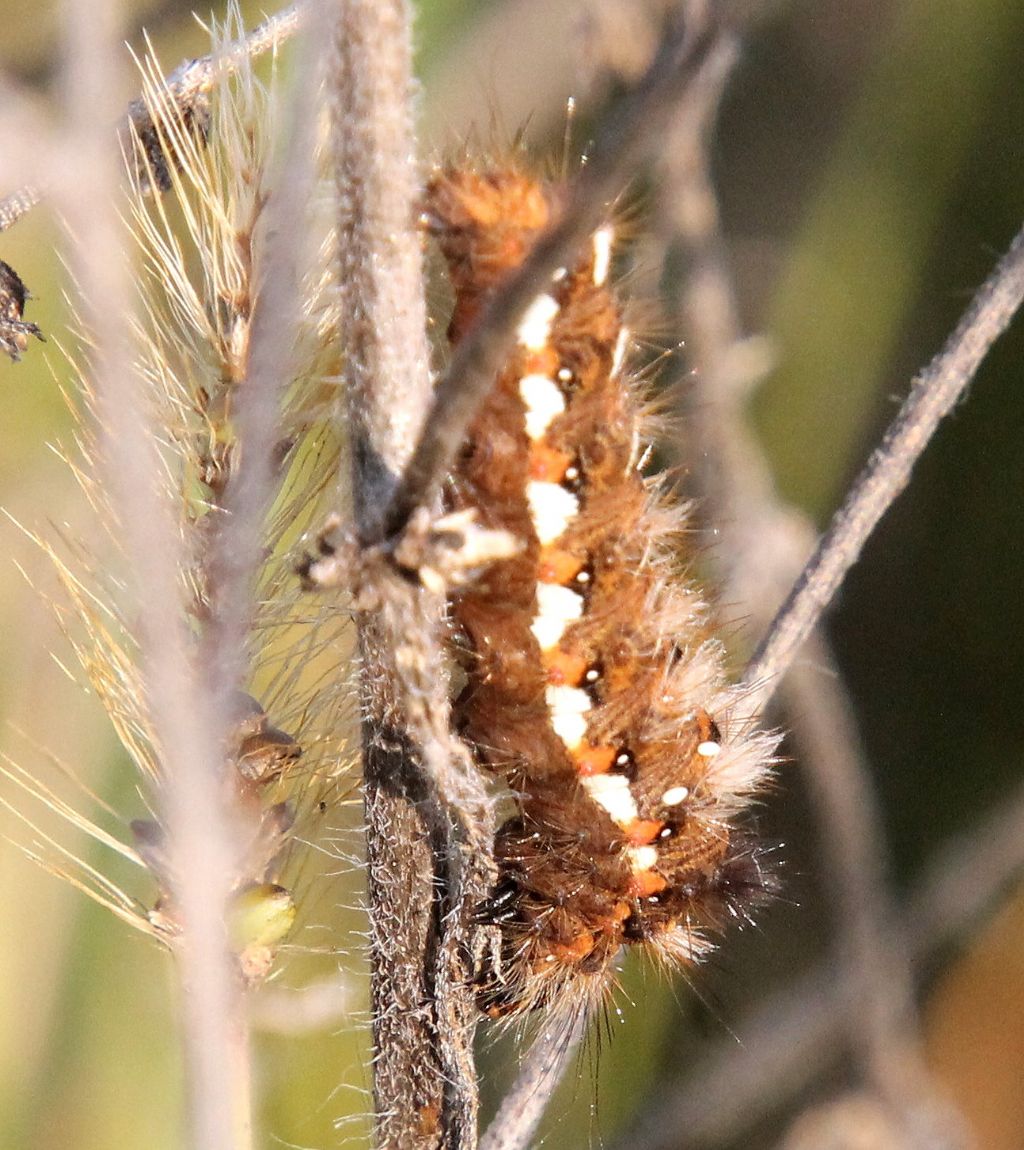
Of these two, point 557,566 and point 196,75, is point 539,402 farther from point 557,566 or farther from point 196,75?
point 196,75

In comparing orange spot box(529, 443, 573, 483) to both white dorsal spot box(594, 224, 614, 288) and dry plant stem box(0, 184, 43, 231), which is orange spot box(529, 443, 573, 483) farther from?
dry plant stem box(0, 184, 43, 231)

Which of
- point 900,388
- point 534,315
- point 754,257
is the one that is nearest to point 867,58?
point 754,257

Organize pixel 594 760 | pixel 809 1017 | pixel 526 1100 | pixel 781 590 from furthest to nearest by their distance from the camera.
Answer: pixel 809 1017
pixel 781 590
pixel 594 760
pixel 526 1100

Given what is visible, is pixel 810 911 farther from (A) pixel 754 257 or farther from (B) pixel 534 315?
(B) pixel 534 315

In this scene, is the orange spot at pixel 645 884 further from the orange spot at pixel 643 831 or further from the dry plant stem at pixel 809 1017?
the dry plant stem at pixel 809 1017

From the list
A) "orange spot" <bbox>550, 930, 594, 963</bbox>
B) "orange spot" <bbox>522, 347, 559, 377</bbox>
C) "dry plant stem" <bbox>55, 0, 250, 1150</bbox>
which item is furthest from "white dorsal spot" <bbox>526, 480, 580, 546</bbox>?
"dry plant stem" <bbox>55, 0, 250, 1150</bbox>

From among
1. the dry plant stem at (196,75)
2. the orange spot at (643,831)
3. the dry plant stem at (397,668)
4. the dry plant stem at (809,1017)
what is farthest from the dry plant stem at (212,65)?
the dry plant stem at (809,1017)

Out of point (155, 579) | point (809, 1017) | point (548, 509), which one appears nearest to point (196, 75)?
point (548, 509)
